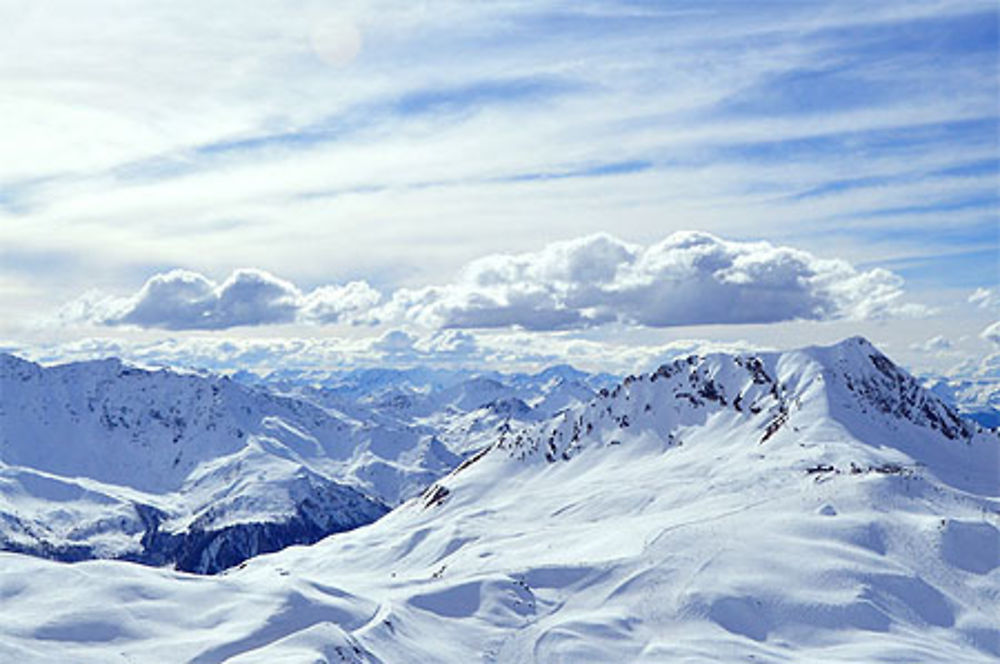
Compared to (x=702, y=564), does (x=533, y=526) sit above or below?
below

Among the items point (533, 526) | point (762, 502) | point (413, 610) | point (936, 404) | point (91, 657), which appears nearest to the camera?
point (91, 657)

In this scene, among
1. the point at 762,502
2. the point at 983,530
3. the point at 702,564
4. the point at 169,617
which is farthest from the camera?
the point at 762,502

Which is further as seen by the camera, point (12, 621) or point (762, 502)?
point (762, 502)

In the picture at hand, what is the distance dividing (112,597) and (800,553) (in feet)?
245

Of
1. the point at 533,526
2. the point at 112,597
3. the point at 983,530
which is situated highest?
the point at 112,597

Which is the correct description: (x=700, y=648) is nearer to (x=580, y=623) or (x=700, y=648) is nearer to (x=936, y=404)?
(x=580, y=623)

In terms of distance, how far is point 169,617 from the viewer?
85062 millimetres

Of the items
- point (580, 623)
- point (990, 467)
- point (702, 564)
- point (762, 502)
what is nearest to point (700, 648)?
point (580, 623)

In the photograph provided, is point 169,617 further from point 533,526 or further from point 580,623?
point 533,526

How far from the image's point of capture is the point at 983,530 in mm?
116250

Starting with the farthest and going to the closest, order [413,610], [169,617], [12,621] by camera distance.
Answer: [413,610] → [169,617] → [12,621]

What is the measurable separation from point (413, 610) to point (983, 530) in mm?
71685

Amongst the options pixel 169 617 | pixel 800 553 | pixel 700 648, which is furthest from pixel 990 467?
pixel 169 617

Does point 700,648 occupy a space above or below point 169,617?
below
